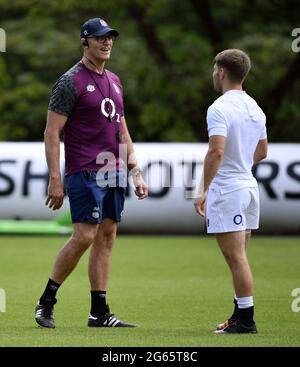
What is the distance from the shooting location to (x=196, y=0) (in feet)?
88.1

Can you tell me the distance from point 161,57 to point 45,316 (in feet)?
63.0

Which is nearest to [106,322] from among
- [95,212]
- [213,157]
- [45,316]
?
[45,316]

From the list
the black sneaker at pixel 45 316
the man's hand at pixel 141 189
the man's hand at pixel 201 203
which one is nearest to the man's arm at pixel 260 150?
the man's hand at pixel 201 203

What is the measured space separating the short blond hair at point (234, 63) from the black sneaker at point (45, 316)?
2306mm

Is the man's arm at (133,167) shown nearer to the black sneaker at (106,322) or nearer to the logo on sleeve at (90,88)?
the logo on sleeve at (90,88)

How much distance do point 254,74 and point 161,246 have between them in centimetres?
945

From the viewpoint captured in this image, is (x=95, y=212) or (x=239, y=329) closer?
(x=239, y=329)

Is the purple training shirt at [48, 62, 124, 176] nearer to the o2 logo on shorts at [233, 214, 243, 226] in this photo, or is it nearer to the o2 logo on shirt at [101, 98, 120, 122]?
the o2 logo on shirt at [101, 98, 120, 122]

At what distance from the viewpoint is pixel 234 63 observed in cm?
864

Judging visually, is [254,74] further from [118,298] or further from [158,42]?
[118,298]

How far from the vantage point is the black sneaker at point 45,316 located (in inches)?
356

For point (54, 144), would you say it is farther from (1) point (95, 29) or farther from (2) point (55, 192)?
(1) point (95, 29)

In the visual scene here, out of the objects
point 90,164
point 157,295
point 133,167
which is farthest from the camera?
point 157,295
